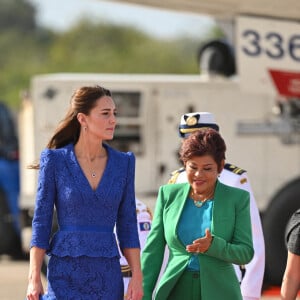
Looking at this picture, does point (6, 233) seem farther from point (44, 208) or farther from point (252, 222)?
point (44, 208)

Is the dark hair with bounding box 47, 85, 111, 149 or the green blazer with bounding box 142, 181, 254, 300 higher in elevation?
the dark hair with bounding box 47, 85, 111, 149

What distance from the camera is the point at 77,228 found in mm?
5320

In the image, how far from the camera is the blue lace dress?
5.29m

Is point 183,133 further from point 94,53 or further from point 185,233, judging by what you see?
point 94,53

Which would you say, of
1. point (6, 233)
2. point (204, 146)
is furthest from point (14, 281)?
point (204, 146)

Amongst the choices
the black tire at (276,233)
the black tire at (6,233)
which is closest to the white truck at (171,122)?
the black tire at (276,233)

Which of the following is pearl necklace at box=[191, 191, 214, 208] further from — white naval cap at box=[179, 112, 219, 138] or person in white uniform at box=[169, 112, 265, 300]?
white naval cap at box=[179, 112, 219, 138]

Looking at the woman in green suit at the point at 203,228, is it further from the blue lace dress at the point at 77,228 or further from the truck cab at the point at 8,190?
the truck cab at the point at 8,190

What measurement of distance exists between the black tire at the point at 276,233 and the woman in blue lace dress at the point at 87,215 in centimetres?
669

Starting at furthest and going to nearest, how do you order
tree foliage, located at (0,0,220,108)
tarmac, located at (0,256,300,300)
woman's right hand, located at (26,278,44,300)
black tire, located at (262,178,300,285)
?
tree foliage, located at (0,0,220,108), black tire, located at (262,178,300,285), tarmac, located at (0,256,300,300), woman's right hand, located at (26,278,44,300)

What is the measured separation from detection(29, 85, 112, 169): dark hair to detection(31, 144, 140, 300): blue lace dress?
0.16m

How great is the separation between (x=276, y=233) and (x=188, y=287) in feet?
21.7

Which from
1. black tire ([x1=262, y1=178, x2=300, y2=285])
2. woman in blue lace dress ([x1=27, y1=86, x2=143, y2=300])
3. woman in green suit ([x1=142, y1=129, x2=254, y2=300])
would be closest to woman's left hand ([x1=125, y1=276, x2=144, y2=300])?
Result: woman in blue lace dress ([x1=27, y1=86, x2=143, y2=300])

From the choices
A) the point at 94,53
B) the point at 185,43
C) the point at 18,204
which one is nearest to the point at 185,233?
the point at 18,204
